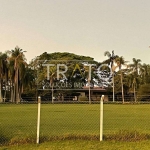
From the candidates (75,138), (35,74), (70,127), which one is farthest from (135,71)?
(75,138)

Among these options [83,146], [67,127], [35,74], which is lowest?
[67,127]

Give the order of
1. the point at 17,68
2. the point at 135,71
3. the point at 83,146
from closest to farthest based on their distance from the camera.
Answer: the point at 83,146 → the point at 17,68 → the point at 135,71

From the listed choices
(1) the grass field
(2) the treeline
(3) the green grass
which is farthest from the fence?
(2) the treeline

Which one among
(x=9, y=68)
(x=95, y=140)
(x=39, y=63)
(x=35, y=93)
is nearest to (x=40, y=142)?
(x=95, y=140)

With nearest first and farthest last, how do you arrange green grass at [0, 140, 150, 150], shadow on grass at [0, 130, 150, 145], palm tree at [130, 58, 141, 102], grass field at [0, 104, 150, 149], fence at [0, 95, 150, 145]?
green grass at [0, 140, 150, 150] → shadow on grass at [0, 130, 150, 145] → grass field at [0, 104, 150, 149] → fence at [0, 95, 150, 145] → palm tree at [130, 58, 141, 102]

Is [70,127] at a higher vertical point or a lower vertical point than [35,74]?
lower

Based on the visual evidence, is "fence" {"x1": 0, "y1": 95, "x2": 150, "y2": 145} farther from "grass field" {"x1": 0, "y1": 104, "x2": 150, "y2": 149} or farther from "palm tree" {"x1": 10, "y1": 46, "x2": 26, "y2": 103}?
"palm tree" {"x1": 10, "y1": 46, "x2": 26, "y2": 103}

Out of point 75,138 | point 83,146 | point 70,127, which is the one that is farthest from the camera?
point 70,127

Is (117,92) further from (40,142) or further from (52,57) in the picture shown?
(40,142)

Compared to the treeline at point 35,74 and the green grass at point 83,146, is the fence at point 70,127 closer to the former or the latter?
the green grass at point 83,146

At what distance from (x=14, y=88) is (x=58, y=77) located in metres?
10.3

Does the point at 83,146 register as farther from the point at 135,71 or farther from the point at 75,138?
the point at 135,71

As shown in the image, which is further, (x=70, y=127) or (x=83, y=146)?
(x=70, y=127)

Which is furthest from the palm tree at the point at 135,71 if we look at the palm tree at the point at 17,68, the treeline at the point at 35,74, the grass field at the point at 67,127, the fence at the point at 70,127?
the grass field at the point at 67,127
